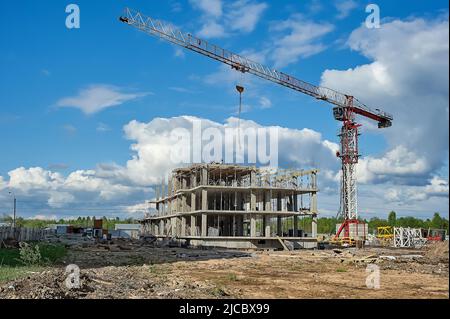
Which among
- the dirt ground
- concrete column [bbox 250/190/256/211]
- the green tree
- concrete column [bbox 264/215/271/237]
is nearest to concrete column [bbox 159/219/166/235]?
concrete column [bbox 264/215/271/237]

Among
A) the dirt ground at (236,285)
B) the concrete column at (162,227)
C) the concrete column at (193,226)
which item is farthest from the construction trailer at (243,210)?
the dirt ground at (236,285)

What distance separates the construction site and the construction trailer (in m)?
0.13

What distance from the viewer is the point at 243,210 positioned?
5591 cm

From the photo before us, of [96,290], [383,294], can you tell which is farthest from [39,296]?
[383,294]

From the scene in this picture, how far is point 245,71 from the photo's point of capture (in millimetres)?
67875

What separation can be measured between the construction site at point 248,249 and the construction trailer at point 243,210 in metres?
0.13

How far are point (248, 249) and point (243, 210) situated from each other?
22.0 feet

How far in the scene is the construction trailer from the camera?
2080 inches

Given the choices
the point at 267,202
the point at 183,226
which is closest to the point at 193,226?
the point at 183,226

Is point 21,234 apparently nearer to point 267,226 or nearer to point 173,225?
point 173,225

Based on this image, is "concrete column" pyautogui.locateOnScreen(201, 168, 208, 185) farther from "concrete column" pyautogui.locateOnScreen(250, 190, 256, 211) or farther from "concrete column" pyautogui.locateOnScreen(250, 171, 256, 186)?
"concrete column" pyautogui.locateOnScreen(250, 190, 256, 211)
